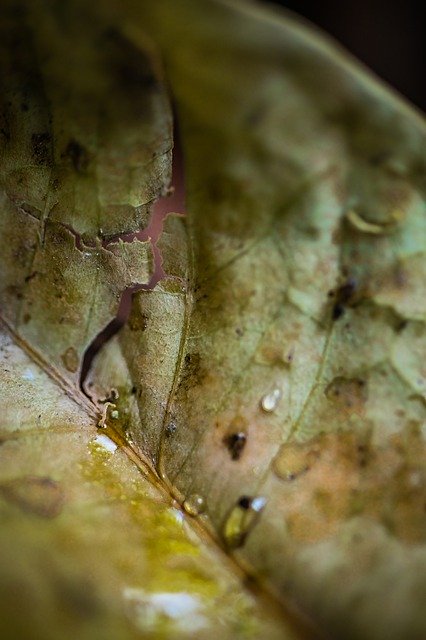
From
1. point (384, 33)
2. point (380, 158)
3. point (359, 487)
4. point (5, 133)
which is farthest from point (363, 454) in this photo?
point (384, 33)

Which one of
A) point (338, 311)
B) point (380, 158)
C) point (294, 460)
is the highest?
point (380, 158)

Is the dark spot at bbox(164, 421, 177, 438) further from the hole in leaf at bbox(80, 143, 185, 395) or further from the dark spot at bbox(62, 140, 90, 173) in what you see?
the dark spot at bbox(62, 140, 90, 173)

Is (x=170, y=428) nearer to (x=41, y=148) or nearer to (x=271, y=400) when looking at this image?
(x=271, y=400)

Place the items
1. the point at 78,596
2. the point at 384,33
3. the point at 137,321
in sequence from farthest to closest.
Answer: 1. the point at 384,33
2. the point at 137,321
3. the point at 78,596

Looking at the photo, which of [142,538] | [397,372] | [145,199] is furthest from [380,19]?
[142,538]

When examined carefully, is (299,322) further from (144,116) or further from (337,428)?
(144,116)

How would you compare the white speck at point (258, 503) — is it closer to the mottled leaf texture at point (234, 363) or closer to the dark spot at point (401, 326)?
the mottled leaf texture at point (234, 363)

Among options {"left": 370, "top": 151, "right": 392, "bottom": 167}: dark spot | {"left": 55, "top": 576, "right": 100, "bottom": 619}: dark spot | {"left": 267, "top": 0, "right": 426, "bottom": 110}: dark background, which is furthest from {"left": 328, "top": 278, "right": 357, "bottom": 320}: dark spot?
{"left": 267, "top": 0, "right": 426, "bottom": 110}: dark background
